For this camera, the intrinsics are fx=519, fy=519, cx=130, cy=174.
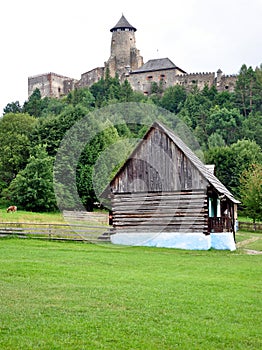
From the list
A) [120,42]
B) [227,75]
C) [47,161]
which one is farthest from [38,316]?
[120,42]

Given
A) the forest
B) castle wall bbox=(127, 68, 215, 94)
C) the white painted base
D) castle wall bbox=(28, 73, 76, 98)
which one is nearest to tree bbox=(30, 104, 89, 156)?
the forest

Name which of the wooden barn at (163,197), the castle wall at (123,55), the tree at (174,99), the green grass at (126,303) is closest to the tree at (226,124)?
the tree at (174,99)

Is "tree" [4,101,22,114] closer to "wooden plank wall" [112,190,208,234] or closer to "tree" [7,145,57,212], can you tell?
"tree" [7,145,57,212]

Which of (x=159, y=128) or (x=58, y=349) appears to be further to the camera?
(x=159, y=128)

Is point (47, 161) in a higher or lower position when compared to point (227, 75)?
lower

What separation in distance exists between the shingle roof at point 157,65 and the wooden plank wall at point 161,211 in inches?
3502

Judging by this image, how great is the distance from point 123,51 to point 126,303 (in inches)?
4427

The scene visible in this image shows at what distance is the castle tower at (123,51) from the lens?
120m

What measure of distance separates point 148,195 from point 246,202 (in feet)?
52.7

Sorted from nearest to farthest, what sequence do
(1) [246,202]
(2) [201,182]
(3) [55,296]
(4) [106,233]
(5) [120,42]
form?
(3) [55,296] → (2) [201,182] → (4) [106,233] → (1) [246,202] → (5) [120,42]

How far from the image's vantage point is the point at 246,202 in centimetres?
4212

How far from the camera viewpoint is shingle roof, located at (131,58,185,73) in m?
115

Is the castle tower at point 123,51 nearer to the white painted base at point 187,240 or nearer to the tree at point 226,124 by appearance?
the tree at point 226,124

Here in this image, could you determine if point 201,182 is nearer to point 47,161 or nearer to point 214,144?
point 47,161
